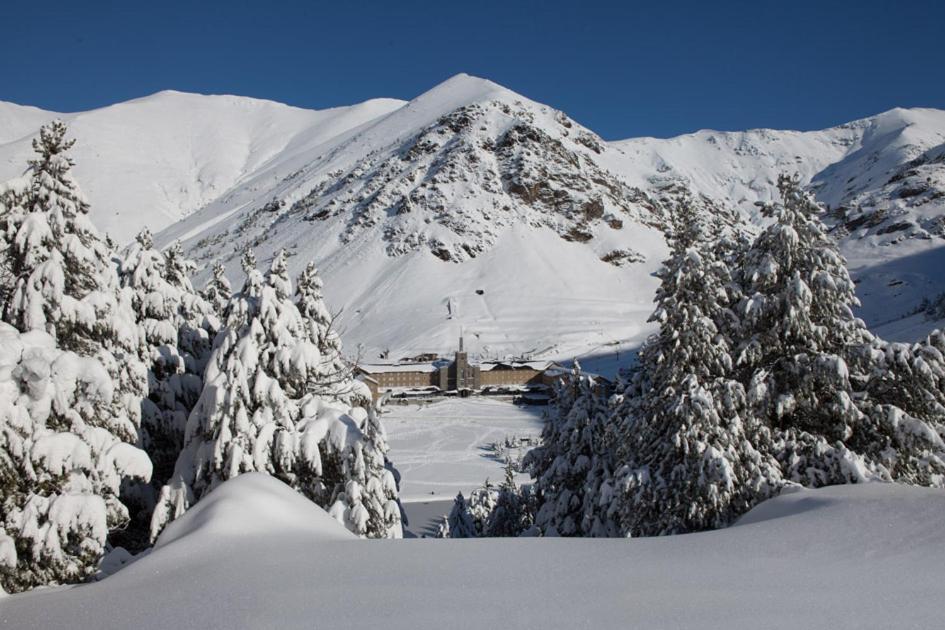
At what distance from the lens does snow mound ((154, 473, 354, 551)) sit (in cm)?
577

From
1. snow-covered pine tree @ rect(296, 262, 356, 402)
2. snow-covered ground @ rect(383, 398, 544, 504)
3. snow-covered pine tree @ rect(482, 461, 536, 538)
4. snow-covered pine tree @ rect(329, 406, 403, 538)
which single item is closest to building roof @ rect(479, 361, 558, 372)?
snow-covered ground @ rect(383, 398, 544, 504)

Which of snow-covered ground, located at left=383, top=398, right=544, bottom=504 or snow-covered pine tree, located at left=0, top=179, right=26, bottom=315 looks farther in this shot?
snow-covered ground, located at left=383, top=398, right=544, bottom=504

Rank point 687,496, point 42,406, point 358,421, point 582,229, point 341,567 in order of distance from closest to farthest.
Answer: point 341,567
point 42,406
point 687,496
point 358,421
point 582,229

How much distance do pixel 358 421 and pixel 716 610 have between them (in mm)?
8657

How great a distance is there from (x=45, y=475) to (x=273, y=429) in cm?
341

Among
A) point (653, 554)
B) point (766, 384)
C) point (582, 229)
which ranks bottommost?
point (653, 554)

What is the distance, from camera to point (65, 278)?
941 centimetres

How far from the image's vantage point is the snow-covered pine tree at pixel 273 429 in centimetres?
1005

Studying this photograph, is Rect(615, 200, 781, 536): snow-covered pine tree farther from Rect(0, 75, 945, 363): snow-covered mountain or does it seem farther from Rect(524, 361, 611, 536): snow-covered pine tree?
Rect(0, 75, 945, 363): snow-covered mountain

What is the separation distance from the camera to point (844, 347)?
11.9 m

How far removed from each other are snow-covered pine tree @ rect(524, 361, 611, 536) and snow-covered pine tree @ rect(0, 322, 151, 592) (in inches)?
420

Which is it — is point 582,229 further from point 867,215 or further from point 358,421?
point 358,421

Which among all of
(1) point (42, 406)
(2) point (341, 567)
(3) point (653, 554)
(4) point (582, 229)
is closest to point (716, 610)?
(3) point (653, 554)

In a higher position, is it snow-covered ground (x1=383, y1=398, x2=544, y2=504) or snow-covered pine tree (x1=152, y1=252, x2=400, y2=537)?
snow-covered pine tree (x1=152, y1=252, x2=400, y2=537)
